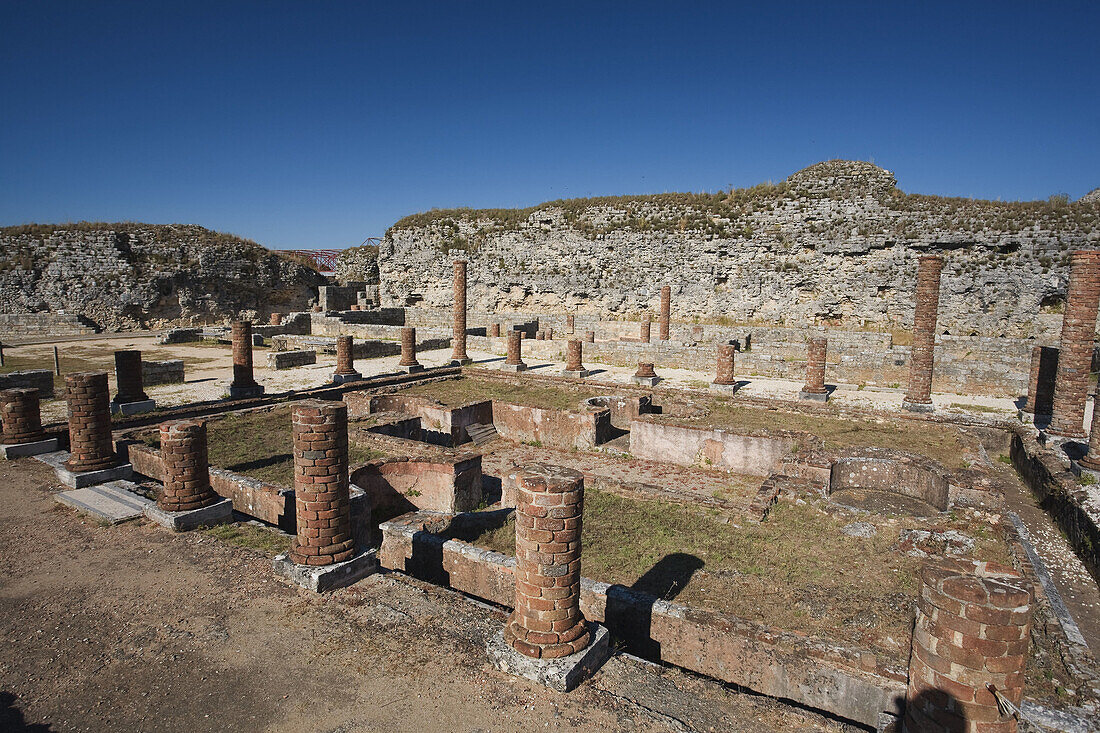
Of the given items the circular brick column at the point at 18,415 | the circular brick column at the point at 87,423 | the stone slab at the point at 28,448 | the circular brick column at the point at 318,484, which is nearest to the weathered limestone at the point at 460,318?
the stone slab at the point at 28,448

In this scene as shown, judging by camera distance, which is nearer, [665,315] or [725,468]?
[725,468]

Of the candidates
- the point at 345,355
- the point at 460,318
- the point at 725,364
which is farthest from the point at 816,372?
the point at 345,355

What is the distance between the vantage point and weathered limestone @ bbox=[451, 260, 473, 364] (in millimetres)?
22422

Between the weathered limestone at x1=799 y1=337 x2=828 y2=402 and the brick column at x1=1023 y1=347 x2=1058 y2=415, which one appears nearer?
the brick column at x1=1023 y1=347 x2=1058 y2=415

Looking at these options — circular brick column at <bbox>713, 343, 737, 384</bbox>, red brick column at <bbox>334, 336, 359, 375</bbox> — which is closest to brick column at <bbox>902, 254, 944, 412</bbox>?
circular brick column at <bbox>713, 343, 737, 384</bbox>

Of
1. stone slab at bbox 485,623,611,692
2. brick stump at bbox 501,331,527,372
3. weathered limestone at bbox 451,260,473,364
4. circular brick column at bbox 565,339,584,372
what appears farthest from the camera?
weathered limestone at bbox 451,260,473,364

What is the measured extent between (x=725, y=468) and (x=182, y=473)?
28.9ft

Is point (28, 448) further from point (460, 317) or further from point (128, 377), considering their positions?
point (460, 317)

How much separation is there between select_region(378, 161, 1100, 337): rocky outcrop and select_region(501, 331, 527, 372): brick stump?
1416 cm

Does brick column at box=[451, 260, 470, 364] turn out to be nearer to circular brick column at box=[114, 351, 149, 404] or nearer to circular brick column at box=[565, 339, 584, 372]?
circular brick column at box=[565, 339, 584, 372]

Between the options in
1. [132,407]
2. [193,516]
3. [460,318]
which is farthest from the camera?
[460,318]

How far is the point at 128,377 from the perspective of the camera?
13141mm

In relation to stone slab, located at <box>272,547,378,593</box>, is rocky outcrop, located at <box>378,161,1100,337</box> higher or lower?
higher

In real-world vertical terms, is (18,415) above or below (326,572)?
above
